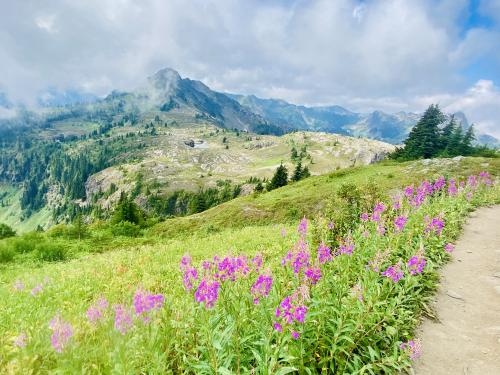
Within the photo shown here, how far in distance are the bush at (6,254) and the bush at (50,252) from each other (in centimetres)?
151

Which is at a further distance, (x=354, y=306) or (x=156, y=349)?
(x=354, y=306)

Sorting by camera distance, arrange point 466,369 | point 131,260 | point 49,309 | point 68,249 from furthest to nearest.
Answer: point 68,249 < point 131,260 < point 49,309 < point 466,369

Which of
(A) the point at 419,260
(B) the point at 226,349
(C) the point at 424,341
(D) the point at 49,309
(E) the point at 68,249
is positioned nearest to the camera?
(B) the point at 226,349

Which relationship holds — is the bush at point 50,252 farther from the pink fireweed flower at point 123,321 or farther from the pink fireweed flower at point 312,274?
the pink fireweed flower at point 312,274

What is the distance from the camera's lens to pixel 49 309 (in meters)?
8.05

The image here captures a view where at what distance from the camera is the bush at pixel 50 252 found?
69.2 feet

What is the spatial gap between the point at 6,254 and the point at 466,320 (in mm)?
25195

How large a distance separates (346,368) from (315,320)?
3.09ft

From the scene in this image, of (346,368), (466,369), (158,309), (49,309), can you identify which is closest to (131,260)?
(49,309)

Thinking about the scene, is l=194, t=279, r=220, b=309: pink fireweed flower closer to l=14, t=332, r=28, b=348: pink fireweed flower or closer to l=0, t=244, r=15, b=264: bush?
l=14, t=332, r=28, b=348: pink fireweed flower

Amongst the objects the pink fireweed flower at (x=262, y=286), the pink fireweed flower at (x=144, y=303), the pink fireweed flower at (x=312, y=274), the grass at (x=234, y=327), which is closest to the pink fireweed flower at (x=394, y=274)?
the grass at (x=234, y=327)

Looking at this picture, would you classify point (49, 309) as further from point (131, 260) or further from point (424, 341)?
point (424, 341)

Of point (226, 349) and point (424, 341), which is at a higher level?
Answer: point (226, 349)

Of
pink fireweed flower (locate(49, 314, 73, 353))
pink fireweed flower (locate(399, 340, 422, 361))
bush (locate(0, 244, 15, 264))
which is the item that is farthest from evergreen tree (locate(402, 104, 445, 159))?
pink fireweed flower (locate(49, 314, 73, 353))
